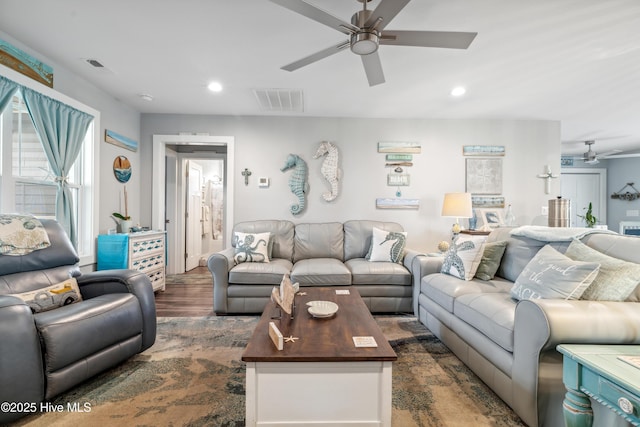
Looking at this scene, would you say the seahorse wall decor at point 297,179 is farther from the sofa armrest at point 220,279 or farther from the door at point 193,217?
the door at point 193,217

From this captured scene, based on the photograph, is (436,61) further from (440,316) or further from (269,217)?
(269,217)

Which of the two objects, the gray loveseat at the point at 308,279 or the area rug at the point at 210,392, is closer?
the area rug at the point at 210,392

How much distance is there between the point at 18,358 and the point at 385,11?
2537 mm

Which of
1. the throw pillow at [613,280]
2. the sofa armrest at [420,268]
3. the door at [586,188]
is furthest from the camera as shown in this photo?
the door at [586,188]

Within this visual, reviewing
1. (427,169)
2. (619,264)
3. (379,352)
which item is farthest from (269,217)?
(619,264)

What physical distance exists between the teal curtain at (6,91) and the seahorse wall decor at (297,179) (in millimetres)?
2664

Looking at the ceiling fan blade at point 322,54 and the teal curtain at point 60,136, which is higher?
the ceiling fan blade at point 322,54

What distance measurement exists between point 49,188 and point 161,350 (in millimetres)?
1934

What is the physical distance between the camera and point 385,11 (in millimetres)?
1532

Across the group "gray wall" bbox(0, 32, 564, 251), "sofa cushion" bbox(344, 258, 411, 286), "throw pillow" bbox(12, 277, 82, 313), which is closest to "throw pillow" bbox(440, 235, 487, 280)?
"sofa cushion" bbox(344, 258, 411, 286)

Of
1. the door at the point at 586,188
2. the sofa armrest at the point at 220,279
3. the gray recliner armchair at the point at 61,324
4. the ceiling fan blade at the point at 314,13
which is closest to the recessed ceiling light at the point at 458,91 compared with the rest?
the ceiling fan blade at the point at 314,13

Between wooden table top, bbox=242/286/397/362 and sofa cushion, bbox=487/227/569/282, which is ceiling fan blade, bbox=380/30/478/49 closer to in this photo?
sofa cushion, bbox=487/227/569/282

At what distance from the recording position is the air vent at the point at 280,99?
3275mm

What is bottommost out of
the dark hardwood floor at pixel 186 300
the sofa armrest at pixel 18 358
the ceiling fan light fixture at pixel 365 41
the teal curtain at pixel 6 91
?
the dark hardwood floor at pixel 186 300
